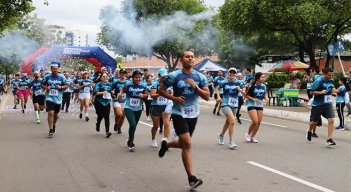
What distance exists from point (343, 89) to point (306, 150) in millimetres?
5114

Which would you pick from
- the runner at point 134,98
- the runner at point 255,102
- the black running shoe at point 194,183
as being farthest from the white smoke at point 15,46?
the black running shoe at point 194,183

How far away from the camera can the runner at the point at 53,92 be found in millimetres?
11211

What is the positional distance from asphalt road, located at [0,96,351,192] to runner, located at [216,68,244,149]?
271mm

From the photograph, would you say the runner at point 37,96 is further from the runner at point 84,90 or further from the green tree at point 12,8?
the green tree at point 12,8

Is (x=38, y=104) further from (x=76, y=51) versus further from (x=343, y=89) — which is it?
(x=76, y=51)

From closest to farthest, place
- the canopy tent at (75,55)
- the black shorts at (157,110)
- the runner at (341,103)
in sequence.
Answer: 1. the black shorts at (157,110)
2. the runner at (341,103)
3. the canopy tent at (75,55)

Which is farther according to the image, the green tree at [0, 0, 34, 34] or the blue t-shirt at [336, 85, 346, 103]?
the green tree at [0, 0, 34, 34]

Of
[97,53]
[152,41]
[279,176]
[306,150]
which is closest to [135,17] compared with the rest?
[152,41]

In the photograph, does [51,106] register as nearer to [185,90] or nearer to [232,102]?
[232,102]

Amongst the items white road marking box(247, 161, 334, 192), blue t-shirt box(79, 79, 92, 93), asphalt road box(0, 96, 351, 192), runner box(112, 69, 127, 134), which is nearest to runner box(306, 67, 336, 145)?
asphalt road box(0, 96, 351, 192)

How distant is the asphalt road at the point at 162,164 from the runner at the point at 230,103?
271 mm

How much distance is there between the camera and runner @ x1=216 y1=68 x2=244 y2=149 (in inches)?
379

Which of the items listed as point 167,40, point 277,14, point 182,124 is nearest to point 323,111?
point 182,124

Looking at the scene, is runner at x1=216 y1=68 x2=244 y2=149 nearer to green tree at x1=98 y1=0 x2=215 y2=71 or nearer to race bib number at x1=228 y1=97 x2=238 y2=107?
race bib number at x1=228 y1=97 x2=238 y2=107
